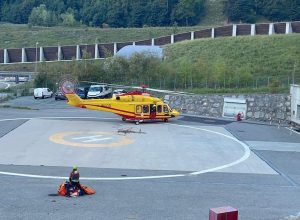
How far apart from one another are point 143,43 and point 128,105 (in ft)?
191

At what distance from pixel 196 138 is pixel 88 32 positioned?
84.0m

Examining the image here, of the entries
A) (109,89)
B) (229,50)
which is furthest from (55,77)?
(229,50)

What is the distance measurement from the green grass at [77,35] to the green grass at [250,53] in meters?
28.3

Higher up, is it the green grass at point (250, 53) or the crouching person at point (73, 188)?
the green grass at point (250, 53)

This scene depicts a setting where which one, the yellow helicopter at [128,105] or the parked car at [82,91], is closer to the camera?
the yellow helicopter at [128,105]

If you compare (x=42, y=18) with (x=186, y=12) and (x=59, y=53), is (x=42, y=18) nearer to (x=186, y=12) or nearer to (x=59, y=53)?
(x=186, y=12)

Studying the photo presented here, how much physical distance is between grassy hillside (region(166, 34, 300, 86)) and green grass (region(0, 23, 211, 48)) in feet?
94.9

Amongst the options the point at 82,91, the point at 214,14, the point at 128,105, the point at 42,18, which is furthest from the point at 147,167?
the point at 42,18

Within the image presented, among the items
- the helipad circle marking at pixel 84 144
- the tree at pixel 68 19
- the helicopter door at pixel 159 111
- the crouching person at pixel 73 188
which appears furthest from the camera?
the tree at pixel 68 19

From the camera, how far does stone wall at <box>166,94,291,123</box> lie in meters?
50.2

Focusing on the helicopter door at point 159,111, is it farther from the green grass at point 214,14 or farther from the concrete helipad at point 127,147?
the green grass at point 214,14

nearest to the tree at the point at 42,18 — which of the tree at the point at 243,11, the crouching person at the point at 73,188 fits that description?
the tree at the point at 243,11

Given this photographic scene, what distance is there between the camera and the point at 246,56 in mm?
72562

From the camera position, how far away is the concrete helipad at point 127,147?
94.2ft
